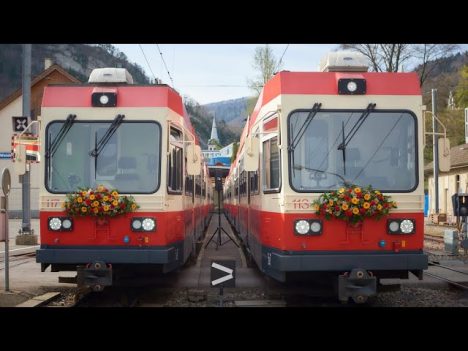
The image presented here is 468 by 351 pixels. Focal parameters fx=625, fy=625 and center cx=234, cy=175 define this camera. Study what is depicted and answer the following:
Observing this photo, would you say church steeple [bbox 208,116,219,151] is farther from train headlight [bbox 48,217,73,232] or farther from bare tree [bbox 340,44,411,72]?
train headlight [bbox 48,217,73,232]

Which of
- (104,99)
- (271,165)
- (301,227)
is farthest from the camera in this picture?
(104,99)

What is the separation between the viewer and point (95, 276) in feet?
29.0

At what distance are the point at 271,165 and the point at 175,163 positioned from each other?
1.77 metres

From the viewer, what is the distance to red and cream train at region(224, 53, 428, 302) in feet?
27.0

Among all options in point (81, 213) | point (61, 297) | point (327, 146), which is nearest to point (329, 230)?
point (327, 146)

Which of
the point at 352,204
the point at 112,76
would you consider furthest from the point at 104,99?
the point at 352,204

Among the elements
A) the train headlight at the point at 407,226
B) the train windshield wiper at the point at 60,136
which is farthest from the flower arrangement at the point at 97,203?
the train headlight at the point at 407,226

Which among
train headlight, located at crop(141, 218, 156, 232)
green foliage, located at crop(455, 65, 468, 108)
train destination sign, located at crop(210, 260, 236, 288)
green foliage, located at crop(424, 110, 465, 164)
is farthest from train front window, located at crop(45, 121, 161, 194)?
green foliage, located at crop(455, 65, 468, 108)

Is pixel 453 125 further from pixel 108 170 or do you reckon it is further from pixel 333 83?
pixel 108 170

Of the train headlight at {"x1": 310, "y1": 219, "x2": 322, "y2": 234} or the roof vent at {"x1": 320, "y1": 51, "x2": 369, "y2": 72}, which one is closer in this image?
the train headlight at {"x1": 310, "y1": 219, "x2": 322, "y2": 234}

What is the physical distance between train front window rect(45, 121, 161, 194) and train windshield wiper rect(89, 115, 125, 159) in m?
0.03

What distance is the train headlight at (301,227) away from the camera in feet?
27.0

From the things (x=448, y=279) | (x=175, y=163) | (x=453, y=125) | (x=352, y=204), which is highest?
(x=453, y=125)
